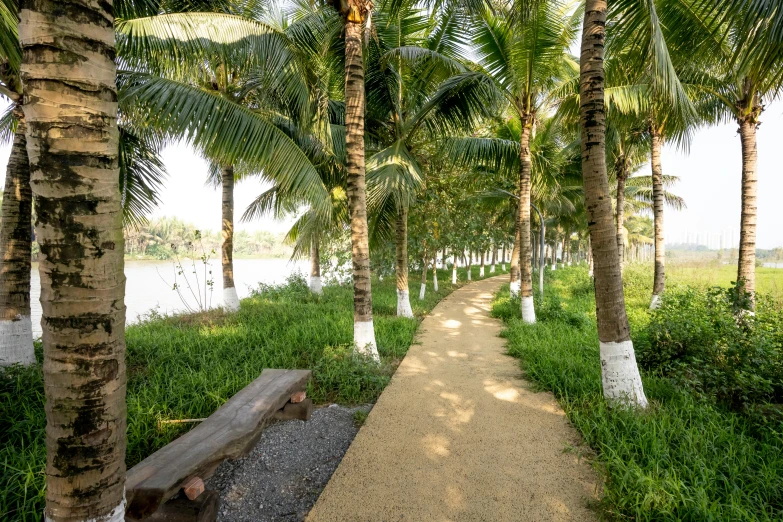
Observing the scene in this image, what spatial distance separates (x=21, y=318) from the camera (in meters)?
4.52

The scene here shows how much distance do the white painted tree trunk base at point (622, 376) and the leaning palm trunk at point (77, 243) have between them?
163 inches

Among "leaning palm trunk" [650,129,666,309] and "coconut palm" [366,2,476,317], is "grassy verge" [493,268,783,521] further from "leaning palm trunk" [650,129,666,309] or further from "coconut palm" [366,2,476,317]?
"leaning palm trunk" [650,129,666,309]

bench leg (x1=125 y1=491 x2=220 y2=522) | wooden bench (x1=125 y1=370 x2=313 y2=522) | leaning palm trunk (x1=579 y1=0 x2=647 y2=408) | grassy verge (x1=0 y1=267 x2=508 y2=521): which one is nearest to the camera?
wooden bench (x1=125 y1=370 x2=313 y2=522)

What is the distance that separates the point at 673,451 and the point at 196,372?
16.6 ft

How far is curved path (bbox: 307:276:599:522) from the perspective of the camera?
96.0 inches

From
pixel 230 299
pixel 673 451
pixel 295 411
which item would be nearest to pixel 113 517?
pixel 295 411

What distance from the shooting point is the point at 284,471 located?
2.94 m

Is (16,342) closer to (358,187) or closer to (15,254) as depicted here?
(15,254)

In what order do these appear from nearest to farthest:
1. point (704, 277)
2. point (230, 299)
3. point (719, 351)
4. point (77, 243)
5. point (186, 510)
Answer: point (77, 243), point (186, 510), point (719, 351), point (230, 299), point (704, 277)

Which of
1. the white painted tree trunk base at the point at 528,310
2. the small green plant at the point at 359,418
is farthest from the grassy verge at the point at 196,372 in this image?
the white painted tree trunk base at the point at 528,310

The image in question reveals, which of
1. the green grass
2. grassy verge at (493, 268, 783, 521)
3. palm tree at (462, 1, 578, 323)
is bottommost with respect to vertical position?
grassy verge at (493, 268, 783, 521)

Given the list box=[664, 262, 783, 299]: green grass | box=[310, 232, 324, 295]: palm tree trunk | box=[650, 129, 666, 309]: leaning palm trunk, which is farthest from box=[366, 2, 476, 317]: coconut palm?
box=[664, 262, 783, 299]: green grass

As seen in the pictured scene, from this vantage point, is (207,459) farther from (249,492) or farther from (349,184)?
(349,184)

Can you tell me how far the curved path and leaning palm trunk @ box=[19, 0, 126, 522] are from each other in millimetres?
1567
